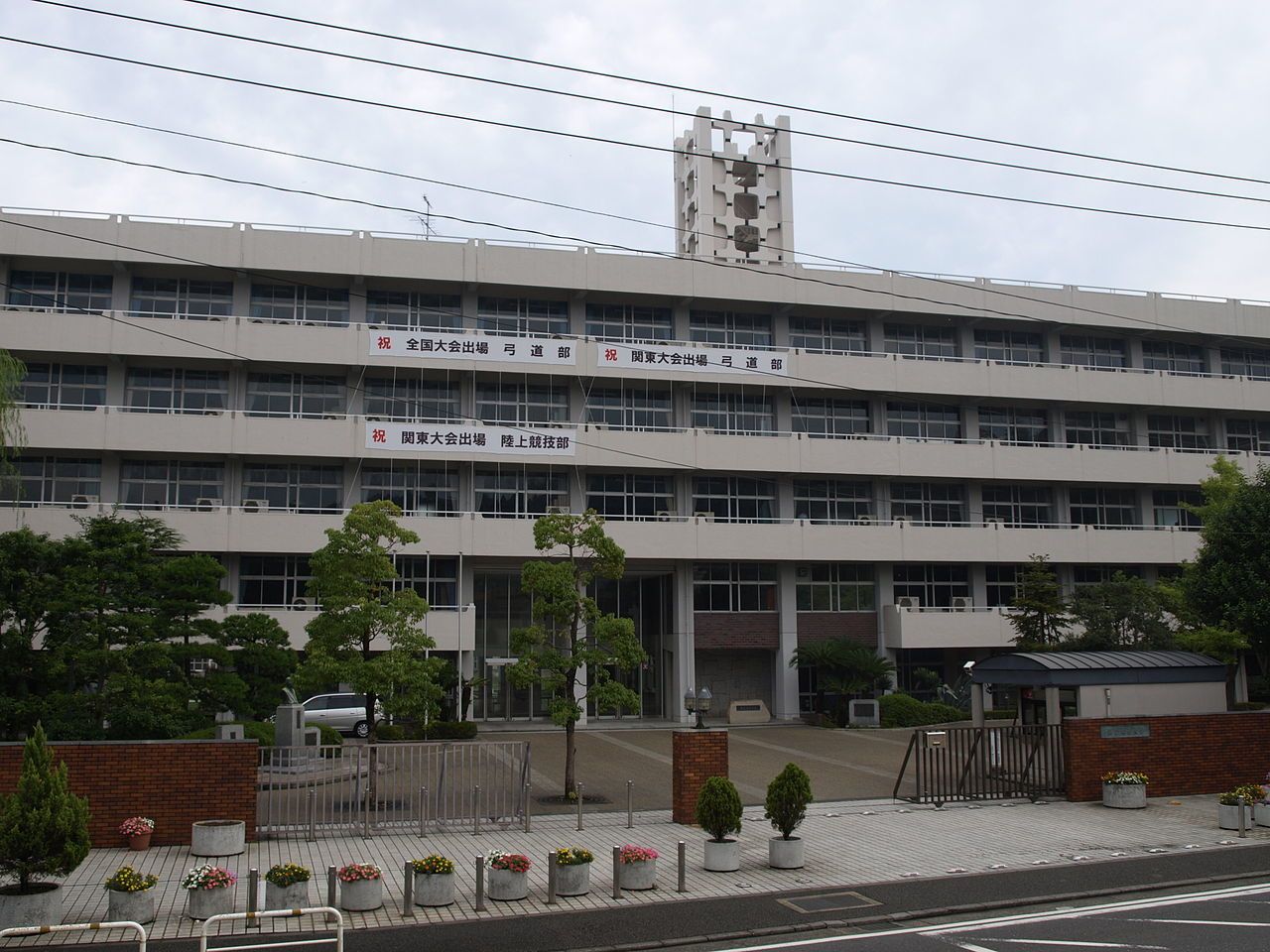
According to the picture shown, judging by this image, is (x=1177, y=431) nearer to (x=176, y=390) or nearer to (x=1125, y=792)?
(x=1125, y=792)

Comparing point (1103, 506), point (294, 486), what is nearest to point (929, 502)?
point (1103, 506)

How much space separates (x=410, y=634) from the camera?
21000 millimetres

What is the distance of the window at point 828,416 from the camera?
44.3 metres

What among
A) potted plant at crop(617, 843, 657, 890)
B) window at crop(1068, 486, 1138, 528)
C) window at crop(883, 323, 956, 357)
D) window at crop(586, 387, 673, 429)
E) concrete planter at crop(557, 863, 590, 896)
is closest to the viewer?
concrete planter at crop(557, 863, 590, 896)

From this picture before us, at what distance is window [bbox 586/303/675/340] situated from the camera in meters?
42.9

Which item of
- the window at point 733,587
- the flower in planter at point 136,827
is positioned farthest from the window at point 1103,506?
the flower in planter at point 136,827

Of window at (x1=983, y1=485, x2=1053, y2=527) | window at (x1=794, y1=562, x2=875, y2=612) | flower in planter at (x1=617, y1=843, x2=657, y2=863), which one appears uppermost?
window at (x1=983, y1=485, x2=1053, y2=527)

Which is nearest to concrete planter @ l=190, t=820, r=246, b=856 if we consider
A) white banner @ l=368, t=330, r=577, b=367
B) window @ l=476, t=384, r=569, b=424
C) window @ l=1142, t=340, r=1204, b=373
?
white banner @ l=368, t=330, r=577, b=367

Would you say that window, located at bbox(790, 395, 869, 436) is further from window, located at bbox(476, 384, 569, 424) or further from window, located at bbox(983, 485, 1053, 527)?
window, located at bbox(476, 384, 569, 424)

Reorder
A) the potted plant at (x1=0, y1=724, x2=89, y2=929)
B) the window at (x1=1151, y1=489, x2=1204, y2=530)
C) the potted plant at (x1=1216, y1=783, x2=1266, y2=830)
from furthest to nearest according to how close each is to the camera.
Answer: the window at (x1=1151, y1=489, x2=1204, y2=530), the potted plant at (x1=1216, y1=783, x2=1266, y2=830), the potted plant at (x1=0, y1=724, x2=89, y2=929)

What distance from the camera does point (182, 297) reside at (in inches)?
1577

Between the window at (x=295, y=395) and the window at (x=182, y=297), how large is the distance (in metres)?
2.90

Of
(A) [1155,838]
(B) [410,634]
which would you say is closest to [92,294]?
(B) [410,634]

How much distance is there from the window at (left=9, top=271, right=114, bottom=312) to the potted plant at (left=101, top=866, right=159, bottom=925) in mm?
31955
